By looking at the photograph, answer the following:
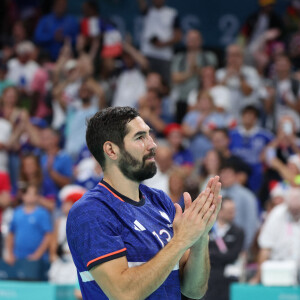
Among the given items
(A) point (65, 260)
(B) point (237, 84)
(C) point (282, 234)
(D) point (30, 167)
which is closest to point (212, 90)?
(B) point (237, 84)

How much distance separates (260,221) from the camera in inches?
369

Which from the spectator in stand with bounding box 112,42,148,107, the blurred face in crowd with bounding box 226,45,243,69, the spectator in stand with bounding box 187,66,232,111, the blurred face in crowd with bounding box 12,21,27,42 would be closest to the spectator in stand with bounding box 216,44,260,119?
the blurred face in crowd with bounding box 226,45,243,69

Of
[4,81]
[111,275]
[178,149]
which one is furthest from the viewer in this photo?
[4,81]

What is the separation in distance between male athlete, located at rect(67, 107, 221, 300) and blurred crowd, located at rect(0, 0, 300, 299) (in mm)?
3730

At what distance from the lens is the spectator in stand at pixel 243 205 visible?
28.8 feet

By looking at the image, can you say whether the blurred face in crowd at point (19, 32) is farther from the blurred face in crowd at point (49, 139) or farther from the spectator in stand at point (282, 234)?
the spectator in stand at point (282, 234)

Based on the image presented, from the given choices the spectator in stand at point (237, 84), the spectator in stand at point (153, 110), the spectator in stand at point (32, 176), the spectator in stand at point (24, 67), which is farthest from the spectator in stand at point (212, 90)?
the spectator in stand at point (24, 67)

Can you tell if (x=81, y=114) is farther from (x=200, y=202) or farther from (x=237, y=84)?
(x=200, y=202)

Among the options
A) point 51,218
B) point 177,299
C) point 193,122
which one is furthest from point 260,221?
point 177,299

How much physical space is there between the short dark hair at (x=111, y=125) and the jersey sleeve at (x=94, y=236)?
0.36 meters

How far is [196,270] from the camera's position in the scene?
3.67 meters

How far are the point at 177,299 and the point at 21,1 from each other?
1316cm

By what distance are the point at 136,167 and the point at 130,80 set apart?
889cm

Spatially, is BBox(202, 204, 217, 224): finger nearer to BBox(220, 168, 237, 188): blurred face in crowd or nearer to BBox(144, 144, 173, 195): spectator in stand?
BBox(220, 168, 237, 188): blurred face in crowd
